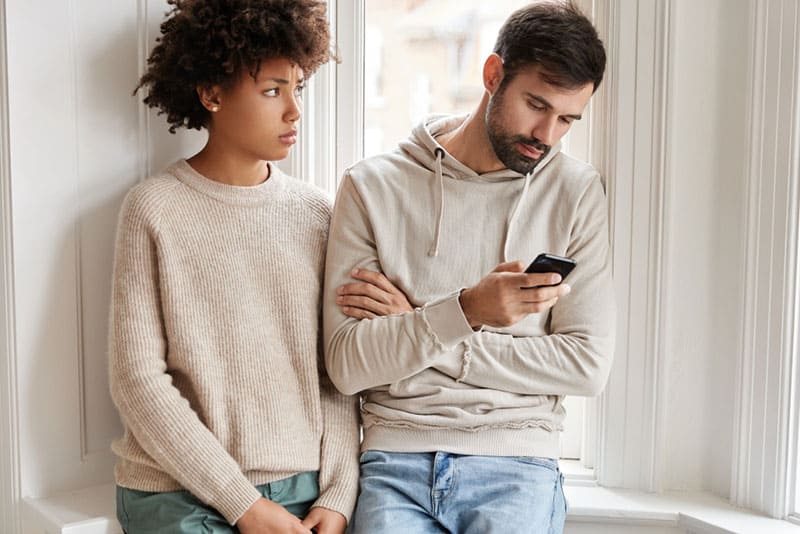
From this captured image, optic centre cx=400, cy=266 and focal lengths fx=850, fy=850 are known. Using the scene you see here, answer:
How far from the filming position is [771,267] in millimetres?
1602

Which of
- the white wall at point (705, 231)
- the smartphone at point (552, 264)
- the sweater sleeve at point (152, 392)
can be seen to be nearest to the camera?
the smartphone at point (552, 264)

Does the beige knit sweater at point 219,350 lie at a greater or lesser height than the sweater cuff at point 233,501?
greater

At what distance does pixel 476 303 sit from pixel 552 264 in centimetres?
14

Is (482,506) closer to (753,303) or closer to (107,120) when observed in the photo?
(753,303)

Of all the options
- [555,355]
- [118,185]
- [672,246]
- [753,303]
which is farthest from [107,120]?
[753,303]

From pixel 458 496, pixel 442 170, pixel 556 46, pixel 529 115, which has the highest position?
pixel 556 46

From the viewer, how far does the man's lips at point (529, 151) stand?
152 cm

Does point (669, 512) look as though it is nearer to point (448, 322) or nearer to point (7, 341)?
point (448, 322)

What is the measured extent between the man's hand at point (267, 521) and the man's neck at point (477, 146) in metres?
0.72

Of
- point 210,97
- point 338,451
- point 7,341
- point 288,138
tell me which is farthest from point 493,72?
point 7,341

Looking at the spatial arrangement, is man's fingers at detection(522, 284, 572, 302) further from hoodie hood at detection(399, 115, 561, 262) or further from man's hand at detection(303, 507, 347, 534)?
man's hand at detection(303, 507, 347, 534)

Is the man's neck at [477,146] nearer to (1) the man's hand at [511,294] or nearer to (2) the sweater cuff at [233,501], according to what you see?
(1) the man's hand at [511,294]

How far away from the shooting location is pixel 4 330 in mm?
1579

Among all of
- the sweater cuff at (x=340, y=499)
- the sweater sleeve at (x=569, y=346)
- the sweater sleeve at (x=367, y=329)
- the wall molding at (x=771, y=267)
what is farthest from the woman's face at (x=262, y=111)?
the wall molding at (x=771, y=267)
